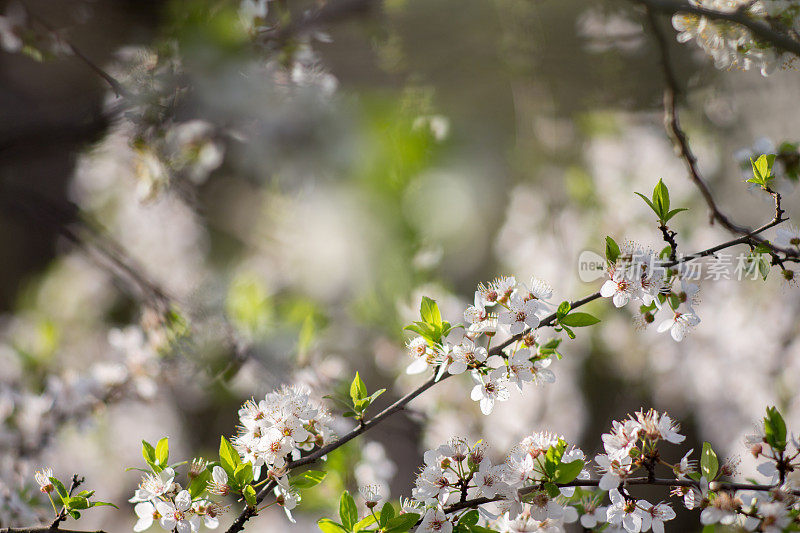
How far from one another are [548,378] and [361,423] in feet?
0.88

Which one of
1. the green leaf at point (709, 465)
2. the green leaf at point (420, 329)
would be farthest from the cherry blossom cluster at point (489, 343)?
the green leaf at point (709, 465)

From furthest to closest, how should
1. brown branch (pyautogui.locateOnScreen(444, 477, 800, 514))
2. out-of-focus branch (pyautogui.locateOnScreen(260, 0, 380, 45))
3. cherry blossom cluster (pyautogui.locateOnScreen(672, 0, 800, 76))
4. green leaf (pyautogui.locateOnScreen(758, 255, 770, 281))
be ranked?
out-of-focus branch (pyautogui.locateOnScreen(260, 0, 380, 45)), cherry blossom cluster (pyautogui.locateOnScreen(672, 0, 800, 76)), green leaf (pyautogui.locateOnScreen(758, 255, 770, 281)), brown branch (pyautogui.locateOnScreen(444, 477, 800, 514))

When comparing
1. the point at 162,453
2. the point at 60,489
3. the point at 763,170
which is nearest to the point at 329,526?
the point at 162,453

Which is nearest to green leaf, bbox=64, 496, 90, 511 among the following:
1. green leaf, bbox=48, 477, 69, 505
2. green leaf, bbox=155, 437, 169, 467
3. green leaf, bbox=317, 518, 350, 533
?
green leaf, bbox=48, 477, 69, 505

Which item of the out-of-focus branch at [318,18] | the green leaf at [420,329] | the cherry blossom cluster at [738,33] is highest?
the out-of-focus branch at [318,18]

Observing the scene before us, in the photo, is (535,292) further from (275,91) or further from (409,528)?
(275,91)

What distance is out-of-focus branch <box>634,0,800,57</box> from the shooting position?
2.73 ft

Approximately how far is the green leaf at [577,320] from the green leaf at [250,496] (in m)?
0.46

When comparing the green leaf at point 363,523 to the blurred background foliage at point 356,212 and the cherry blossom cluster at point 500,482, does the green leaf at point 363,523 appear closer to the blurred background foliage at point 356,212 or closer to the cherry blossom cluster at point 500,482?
the cherry blossom cluster at point 500,482

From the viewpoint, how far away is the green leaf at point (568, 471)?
0.70 meters

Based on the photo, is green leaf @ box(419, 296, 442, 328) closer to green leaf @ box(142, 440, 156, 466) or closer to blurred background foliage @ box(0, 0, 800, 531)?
green leaf @ box(142, 440, 156, 466)

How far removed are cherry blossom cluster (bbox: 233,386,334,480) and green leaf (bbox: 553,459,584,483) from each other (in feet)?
1.02

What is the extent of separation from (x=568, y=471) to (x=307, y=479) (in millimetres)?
350

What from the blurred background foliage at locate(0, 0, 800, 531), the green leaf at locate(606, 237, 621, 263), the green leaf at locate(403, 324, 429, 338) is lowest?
the blurred background foliage at locate(0, 0, 800, 531)
